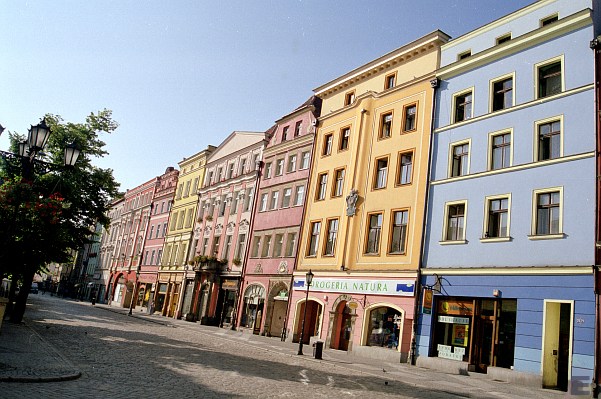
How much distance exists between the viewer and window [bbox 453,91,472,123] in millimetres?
25906

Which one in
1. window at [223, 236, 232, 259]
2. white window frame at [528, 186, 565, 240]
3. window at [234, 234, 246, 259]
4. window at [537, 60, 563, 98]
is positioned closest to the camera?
white window frame at [528, 186, 565, 240]

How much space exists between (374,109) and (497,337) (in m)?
16.3

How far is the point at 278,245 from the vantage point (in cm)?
3806

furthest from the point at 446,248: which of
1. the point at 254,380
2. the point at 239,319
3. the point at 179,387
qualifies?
the point at 239,319

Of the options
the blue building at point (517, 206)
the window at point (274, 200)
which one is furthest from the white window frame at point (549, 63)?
the window at point (274, 200)

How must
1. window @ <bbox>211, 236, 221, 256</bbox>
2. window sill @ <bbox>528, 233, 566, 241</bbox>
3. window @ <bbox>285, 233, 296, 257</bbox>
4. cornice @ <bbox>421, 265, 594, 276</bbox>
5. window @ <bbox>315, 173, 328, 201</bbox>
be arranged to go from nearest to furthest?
cornice @ <bbox>421, 265, 594, 276</bbox> → window sill @ <bbox>528, 233, 566, 241</bbox> → window @ <bbox>315, 173, 328, 201</bbox> → window @ <bbox>285, 233, 296, 257</bbox> → window @ <bbox>211, 236, 221, 256</bbox>

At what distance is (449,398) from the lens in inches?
561

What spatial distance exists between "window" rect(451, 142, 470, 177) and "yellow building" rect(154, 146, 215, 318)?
3255 cm

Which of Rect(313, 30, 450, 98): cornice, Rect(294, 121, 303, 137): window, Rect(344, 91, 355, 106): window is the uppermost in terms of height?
Rect(313, 30, 450, 98): cornice

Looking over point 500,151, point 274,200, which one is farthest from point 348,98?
point 500,151

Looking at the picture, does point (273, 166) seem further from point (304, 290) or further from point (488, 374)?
point (488, 374)

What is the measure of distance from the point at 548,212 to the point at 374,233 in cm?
1055

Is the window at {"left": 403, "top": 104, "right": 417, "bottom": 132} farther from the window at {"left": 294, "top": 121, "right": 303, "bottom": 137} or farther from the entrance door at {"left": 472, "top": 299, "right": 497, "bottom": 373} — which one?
the window at {"left": 294, "top": 121, "right": 303, "bottom": 137}

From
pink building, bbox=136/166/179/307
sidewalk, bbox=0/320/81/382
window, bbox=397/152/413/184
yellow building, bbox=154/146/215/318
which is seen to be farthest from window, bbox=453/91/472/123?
pink building, bbox=136/166/179/307
